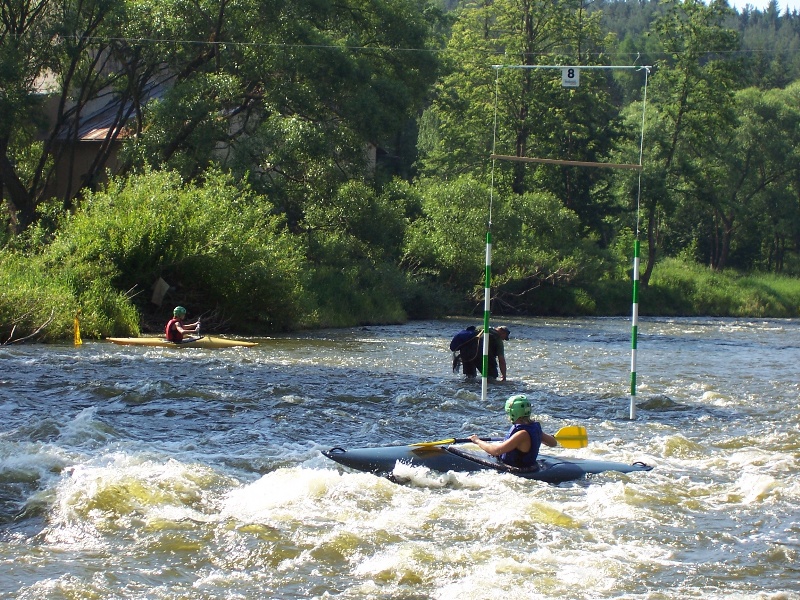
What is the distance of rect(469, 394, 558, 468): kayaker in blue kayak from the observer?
830 centimetres

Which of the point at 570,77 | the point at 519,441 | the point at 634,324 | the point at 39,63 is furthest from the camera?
the point at 39,63

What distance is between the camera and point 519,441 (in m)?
8.30

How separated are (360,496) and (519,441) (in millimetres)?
1497

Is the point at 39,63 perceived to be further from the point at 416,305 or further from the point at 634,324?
the point at 634,324

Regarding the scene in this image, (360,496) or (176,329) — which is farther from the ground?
(176,329)

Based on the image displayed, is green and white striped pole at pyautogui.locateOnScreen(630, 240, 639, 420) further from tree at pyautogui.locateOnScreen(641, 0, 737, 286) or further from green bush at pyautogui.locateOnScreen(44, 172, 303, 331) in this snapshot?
tree at pyautogui.locateOnScreen(641, 0, 737, 286)

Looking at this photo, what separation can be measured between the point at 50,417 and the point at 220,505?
3.94 m

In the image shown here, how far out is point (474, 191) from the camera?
3416 cm

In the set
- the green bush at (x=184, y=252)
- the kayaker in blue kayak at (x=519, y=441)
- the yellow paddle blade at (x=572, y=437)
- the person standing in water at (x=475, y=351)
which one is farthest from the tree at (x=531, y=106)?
the kayaker in blue kayak at (x=519, y=441)

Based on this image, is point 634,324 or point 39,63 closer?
point 634,324

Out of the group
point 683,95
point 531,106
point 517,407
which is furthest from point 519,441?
point 683,95

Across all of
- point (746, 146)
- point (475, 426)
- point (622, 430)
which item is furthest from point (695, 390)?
point (746, 146)

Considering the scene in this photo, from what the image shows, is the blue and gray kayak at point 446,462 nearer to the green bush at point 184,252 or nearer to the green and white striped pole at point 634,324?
the green and white striped pole at point 634,324

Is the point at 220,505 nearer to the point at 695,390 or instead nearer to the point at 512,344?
the point at 695,390
